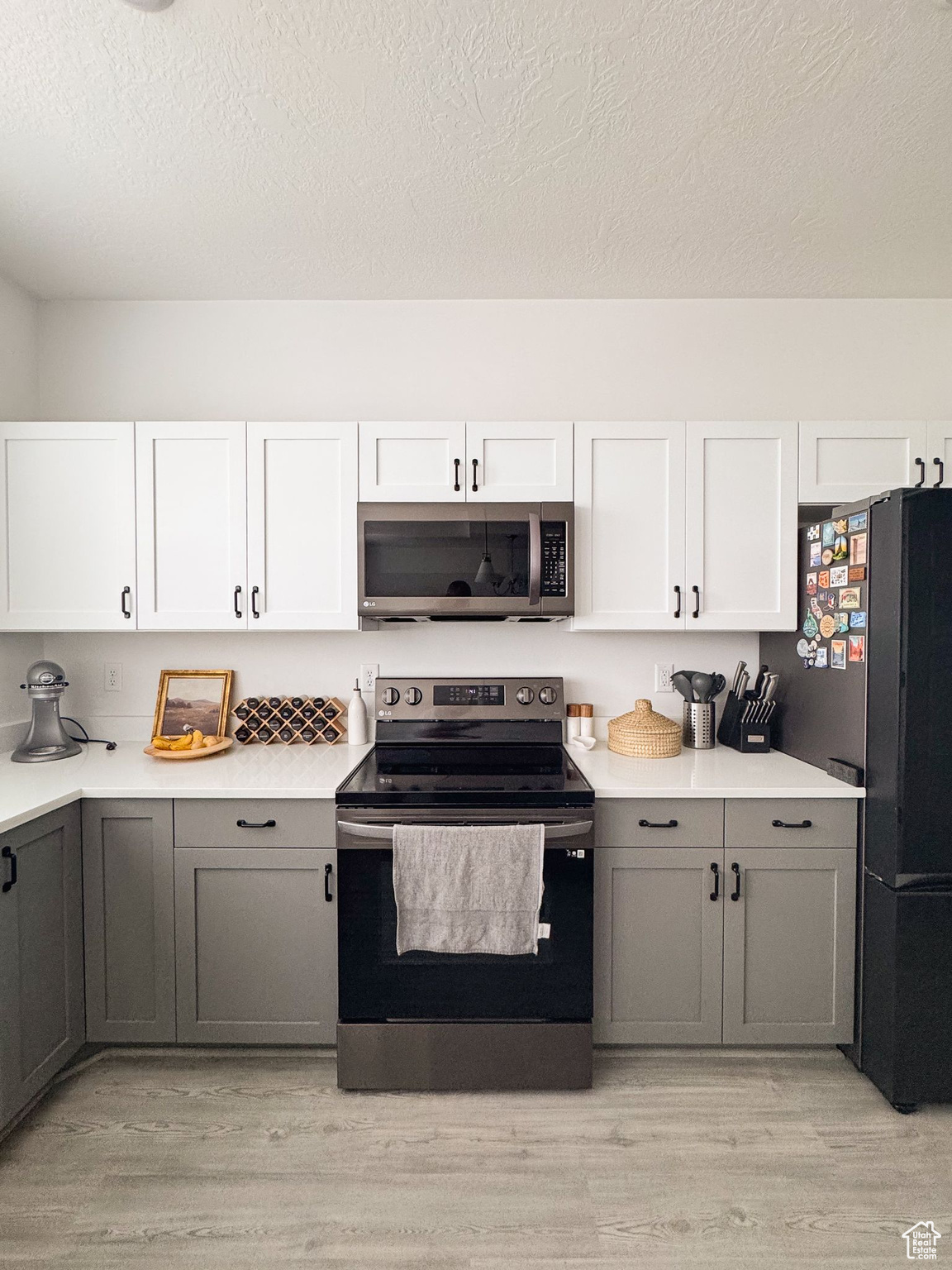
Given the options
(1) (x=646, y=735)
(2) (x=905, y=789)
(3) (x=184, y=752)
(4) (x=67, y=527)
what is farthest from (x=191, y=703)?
(2) (x=905, y=789)

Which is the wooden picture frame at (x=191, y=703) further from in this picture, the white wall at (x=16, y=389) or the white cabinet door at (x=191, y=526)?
the white wall at (x=16, y=389)

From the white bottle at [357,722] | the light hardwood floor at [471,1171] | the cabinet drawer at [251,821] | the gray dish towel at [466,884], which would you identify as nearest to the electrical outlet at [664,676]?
the gray dish towel at [466,884]

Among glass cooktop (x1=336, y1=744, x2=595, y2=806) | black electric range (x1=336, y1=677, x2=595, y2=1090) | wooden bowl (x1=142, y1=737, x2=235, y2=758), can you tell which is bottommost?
black electric range (x1=336, y1=677, x2=595, y2=1090)

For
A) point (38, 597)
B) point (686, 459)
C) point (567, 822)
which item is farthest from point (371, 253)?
point (567, 822)

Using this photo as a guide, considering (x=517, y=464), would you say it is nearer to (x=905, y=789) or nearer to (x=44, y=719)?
(x=905, y=789)

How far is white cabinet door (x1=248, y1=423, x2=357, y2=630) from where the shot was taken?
238cm

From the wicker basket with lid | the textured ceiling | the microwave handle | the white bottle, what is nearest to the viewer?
the textured ceiling

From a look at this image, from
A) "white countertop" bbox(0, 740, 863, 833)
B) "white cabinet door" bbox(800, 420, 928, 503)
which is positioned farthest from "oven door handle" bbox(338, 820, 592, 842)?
"white cabinet door" bbox(800, 420, 928, 503)

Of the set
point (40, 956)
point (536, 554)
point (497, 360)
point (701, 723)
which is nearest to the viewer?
point (40, 956)

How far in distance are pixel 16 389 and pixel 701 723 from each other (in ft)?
9.30

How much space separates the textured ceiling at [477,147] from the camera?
1.42 metres

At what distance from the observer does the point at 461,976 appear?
196 centimetres

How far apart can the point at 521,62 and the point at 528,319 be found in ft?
3.84

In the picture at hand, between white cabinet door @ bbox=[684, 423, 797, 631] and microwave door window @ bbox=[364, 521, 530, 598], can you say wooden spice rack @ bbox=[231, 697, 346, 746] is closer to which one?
microwave door window @ bbox=[364, 521, 530, 598]
